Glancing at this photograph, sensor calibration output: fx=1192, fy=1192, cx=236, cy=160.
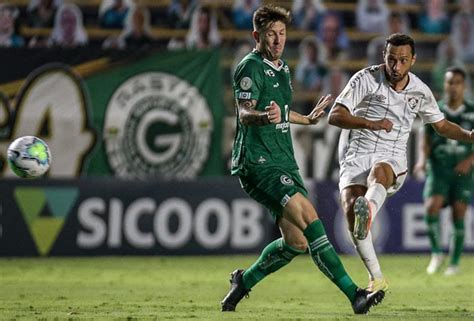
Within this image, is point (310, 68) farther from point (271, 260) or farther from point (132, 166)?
point (271, 260)

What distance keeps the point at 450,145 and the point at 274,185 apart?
6.27 meters

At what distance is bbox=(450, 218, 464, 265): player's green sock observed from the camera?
46.5ft

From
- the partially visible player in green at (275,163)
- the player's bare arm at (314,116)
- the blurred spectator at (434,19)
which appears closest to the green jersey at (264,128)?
the partially visible player in green at (275,163)

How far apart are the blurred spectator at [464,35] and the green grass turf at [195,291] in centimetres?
488

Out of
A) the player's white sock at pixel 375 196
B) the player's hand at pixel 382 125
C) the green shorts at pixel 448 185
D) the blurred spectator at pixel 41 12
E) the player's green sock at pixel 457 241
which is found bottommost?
the player's green sock at pixel 457 241

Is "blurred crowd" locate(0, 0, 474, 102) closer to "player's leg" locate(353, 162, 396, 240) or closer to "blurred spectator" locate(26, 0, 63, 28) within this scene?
"blurred spectator" locate(26, 0, 63, 28)

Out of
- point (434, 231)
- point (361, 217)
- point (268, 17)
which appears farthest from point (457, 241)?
point (268, 17)

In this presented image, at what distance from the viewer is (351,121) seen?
9.24 m

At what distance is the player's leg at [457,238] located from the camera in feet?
46.4

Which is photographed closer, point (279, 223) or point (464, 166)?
point (279, 223)

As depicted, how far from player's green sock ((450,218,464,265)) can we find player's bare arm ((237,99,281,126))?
6164mm

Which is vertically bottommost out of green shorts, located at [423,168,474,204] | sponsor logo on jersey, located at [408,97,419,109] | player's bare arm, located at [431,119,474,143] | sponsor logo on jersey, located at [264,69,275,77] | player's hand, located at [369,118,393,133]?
green shorts, located at [423,168,474,204]

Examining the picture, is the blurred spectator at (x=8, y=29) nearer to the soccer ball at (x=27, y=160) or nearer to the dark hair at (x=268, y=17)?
the soccer ball at (x=27, y=160)

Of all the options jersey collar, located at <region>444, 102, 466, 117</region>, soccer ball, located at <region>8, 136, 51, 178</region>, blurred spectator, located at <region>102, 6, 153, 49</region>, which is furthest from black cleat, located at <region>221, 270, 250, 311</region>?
blurred spectator, located at <region>102, 6, 153, 49</region>
